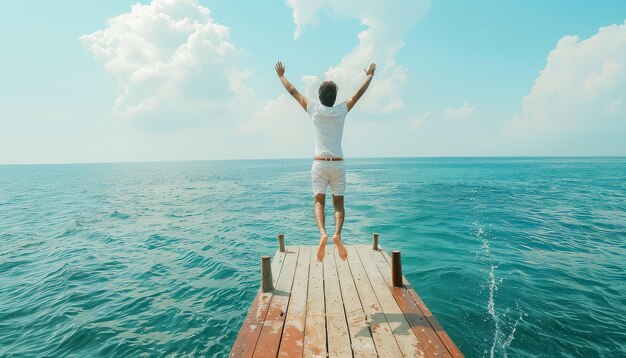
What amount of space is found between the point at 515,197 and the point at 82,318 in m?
39.5

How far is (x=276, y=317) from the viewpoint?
558 cm

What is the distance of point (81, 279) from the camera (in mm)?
12930

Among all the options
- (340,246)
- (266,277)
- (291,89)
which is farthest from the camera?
(266,277)

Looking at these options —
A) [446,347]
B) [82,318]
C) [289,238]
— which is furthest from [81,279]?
[446,347]

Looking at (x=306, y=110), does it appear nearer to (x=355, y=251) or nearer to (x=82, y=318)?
(x=355, y=251)

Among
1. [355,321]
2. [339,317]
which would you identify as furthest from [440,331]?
[339,317]

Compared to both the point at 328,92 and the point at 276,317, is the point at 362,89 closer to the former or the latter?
the point at 328,92

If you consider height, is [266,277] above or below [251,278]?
above

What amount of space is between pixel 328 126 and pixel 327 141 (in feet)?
0.96

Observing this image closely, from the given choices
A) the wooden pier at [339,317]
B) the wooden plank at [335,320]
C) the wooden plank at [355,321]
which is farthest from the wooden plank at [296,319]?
the wooden plank at [355,321]

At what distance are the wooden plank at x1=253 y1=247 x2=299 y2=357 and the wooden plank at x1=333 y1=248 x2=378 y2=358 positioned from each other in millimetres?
1178

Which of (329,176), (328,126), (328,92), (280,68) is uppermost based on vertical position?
(280,68)

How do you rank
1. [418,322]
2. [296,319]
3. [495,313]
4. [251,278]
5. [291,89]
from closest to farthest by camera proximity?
[418,322] → [296,319] → [291,89] → [495,313] → [251,278]

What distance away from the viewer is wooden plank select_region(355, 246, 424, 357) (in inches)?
181
